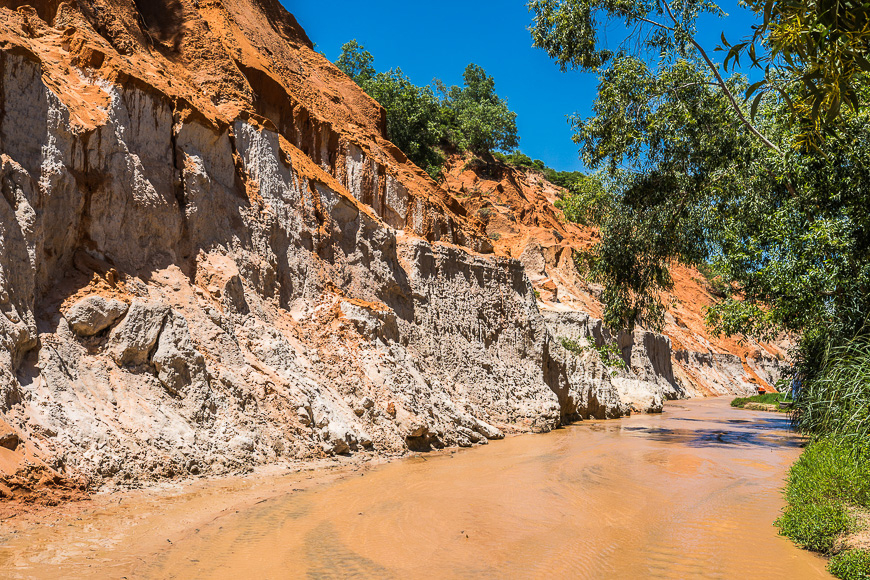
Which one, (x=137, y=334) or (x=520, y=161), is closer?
(x=137, y=334)

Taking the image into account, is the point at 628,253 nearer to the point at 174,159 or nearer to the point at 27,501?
the point at 174,159

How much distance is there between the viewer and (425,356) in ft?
53.9

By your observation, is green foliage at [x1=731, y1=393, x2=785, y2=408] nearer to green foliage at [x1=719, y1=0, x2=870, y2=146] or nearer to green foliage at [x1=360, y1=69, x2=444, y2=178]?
green foliage at [x1=360, y1=69, x2=444, y2=178]

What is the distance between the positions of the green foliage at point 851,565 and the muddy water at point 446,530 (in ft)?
Result: 0.72

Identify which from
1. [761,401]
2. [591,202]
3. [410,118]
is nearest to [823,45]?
[591,202]

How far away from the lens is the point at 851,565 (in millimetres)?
5605

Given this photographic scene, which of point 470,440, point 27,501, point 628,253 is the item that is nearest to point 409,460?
point 470,440

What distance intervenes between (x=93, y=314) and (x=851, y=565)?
10.0 m

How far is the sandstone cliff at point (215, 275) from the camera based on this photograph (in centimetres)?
846

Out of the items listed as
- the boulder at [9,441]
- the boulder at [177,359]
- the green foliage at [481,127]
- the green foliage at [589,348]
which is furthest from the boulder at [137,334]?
the green foliage at [481,127]

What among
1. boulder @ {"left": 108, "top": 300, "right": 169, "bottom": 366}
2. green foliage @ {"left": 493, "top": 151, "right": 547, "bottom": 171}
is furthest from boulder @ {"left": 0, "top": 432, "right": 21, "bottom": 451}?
green foliage @ {"left": 493, "top": 151, "right": 547, "bottom": 171}

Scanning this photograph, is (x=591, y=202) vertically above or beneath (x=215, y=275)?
above

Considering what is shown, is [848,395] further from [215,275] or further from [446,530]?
[215,275]

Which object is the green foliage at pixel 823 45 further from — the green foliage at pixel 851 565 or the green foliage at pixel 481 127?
the green foliage at pixel 481 127
